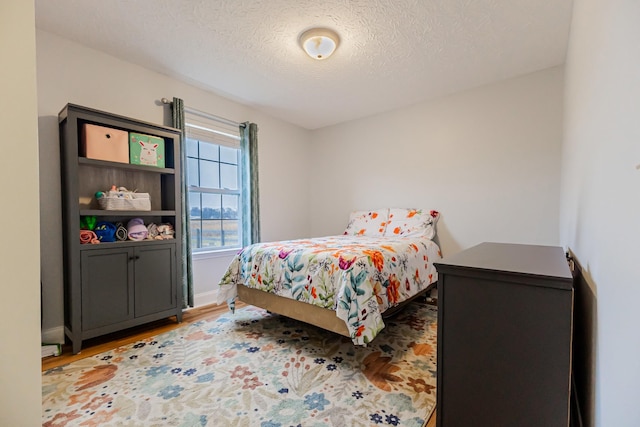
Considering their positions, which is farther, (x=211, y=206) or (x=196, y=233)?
(x=211, y=206)

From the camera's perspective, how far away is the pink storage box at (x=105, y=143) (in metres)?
2.16

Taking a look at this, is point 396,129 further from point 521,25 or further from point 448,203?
point 521,25

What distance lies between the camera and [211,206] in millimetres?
3424

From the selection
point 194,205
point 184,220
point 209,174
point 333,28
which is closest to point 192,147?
point 209,174

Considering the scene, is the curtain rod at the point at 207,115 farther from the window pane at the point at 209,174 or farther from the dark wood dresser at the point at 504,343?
the dark wood dresser at the point at 504,343

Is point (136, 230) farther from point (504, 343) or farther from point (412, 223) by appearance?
point (412, 223)

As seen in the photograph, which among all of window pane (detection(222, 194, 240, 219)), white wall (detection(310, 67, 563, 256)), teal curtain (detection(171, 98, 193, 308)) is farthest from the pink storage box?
white wall (detection(310, 67, 563, 256))

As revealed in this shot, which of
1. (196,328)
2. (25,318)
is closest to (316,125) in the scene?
(196,328)

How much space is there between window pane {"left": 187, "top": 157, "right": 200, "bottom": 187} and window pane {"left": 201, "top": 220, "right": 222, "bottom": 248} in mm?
488

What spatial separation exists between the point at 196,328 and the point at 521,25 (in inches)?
145

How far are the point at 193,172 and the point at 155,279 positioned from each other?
131cm

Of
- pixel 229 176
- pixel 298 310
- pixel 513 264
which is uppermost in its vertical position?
pixel 229 176

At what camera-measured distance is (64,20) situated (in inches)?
80.1

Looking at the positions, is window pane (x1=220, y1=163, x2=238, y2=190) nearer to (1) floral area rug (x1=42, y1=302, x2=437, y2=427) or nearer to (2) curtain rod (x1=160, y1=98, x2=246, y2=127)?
(2) curtain rod (x1=160, y1=98, x2=246, y2=127)
